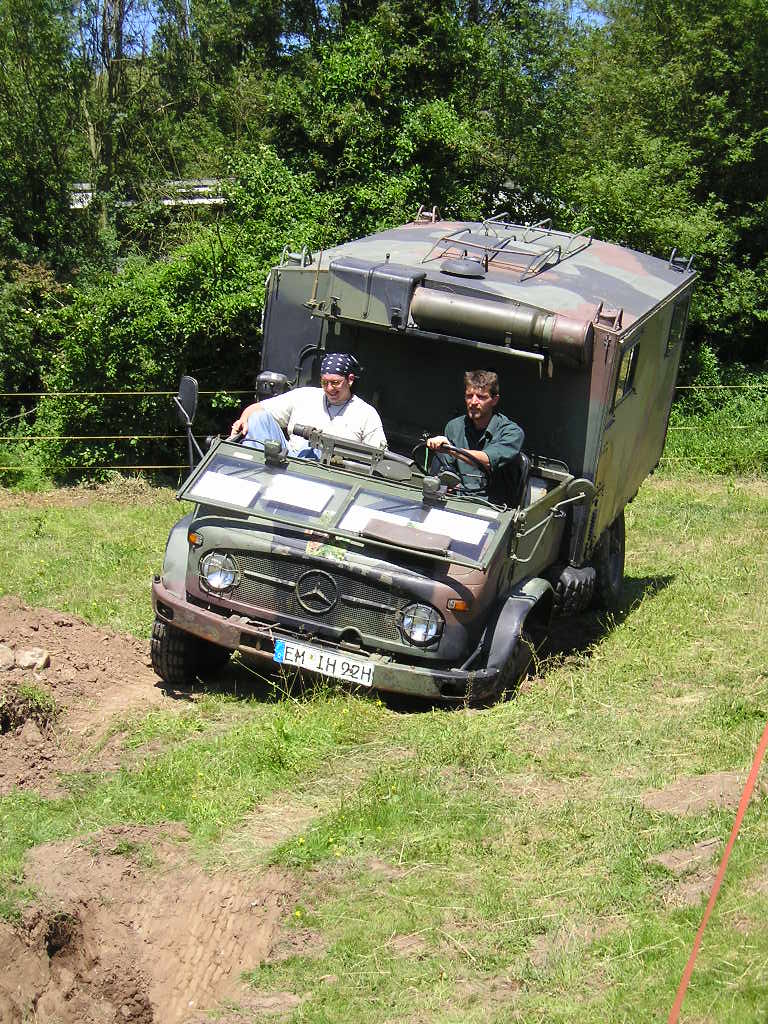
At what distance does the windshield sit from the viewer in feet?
25.3

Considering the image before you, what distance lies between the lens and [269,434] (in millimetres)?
8789

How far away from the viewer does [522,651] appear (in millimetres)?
7996

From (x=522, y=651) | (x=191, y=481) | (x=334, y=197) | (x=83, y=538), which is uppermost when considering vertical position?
(x=334, y=197)

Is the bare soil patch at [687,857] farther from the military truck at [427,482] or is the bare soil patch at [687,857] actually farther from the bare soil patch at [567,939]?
the military truck at [427,482]

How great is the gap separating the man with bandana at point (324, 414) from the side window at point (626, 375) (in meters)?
1.73

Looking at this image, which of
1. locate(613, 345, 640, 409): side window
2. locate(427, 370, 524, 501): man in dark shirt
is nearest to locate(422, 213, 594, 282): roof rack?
locate(613, 345, 640, 409): side window

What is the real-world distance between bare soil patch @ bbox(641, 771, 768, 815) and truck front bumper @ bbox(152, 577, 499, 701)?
1.30 m

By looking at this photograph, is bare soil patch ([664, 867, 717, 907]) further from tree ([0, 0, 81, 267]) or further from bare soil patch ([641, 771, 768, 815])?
tree ([0, 0, 81, 267])

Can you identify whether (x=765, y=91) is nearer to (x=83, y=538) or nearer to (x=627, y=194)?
(x=627, y=194)

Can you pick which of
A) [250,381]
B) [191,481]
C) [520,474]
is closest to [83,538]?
[250,381]

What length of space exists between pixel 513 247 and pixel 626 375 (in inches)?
62.9

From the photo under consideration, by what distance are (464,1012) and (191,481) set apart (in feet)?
13.4

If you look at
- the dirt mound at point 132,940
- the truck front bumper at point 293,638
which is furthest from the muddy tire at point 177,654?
the dirt mound at point 132,940

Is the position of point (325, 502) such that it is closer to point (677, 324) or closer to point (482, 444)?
point (482, 444)
